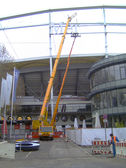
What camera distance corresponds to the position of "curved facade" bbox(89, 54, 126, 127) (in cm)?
3139

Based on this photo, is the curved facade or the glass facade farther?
the glass facade

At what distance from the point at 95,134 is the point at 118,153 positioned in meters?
5.48

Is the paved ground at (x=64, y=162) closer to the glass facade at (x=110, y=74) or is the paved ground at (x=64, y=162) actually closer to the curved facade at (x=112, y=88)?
the curved facade at (x=112, y=88)

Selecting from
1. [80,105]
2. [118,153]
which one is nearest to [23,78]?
[80,105]

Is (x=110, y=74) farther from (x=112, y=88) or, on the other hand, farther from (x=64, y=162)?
(x=64, y=162)

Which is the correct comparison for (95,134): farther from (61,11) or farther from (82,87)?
(82,87)

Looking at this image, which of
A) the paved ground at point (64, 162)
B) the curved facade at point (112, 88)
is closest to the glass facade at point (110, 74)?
the curved facade at point (112, 88)

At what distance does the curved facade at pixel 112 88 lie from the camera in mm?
31391

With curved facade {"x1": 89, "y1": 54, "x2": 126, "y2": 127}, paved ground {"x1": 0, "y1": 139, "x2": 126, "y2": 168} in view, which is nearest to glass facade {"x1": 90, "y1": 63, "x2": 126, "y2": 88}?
curved facade {"x1": 89, "y1": 54, "x2": 126, "y2": 127}

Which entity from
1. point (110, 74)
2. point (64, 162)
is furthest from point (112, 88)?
point (64, 162)

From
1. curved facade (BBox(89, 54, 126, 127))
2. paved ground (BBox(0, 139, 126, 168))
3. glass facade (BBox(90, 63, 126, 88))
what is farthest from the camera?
glass facade (BBox(90, 63, 126, 88))

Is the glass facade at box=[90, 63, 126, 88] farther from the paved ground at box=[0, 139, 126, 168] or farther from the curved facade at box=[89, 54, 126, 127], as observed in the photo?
the paved ground at box=[0, 139, 126, 168]

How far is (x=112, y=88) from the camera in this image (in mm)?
32375

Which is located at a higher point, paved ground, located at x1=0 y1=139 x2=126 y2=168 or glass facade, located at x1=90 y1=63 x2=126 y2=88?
glass facade, located at x1=90 y1=63 x2=126 y2=88
